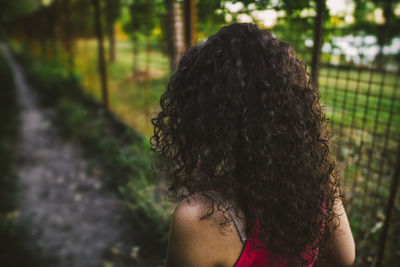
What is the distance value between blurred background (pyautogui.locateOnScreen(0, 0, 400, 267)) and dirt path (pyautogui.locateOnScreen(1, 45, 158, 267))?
0.05 feet

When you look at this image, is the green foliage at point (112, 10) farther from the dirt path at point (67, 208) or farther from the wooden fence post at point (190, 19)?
the wooden fence post at point (190, 19)

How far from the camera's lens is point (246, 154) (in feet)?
3.51

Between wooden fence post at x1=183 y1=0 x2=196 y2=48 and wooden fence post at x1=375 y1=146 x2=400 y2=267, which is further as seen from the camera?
wooden fence post at x1=183 y1=0 x2=196 y2=48

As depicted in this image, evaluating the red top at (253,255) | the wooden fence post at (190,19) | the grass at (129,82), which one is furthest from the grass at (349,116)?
the red top at (253,255)

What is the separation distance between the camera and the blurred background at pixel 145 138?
2309mm

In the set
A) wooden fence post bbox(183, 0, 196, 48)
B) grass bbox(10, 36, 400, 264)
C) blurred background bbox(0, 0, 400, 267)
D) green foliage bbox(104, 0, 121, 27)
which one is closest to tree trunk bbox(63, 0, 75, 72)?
grass bbox(10, 36, 400, 264)

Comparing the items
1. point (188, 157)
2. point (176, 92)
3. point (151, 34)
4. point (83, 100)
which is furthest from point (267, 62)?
point (83, 100)

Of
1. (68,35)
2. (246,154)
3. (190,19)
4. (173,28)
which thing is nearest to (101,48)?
(173,28)

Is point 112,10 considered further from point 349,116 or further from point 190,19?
point 349,116

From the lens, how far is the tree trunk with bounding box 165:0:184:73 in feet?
13.0

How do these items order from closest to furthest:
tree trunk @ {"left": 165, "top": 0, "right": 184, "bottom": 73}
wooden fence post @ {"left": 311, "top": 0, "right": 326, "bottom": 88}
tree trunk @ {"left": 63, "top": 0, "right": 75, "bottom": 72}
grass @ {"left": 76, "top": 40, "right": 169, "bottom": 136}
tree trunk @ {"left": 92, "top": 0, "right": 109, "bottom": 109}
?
1. wooden fence post @ {"left": 311, "top": 0, "right": 326, "bottom": 88}
2. tree trunk @ {"left": 165, "top": 0, "right": 184, "bottom": 73}
3. grass @ {"left": 76, "top": 40, "right": 169, "bottom": 136}
4. tree trunk @ {"left": 92, "top": 0, "right": 109, "bottom": 109}
5. tree trunk @ {"left": 63, "top": 0, "right": 75, "bottom": 72}

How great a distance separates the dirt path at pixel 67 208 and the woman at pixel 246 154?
1918 millimetres

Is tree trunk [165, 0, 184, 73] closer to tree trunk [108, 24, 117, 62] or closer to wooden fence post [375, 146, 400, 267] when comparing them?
wooden fence post [375, 146, 400, 267]

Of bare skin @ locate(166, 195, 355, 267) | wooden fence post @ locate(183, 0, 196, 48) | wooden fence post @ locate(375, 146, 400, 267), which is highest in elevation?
wooden fence post @ locate(183, 0, 196, 48)
